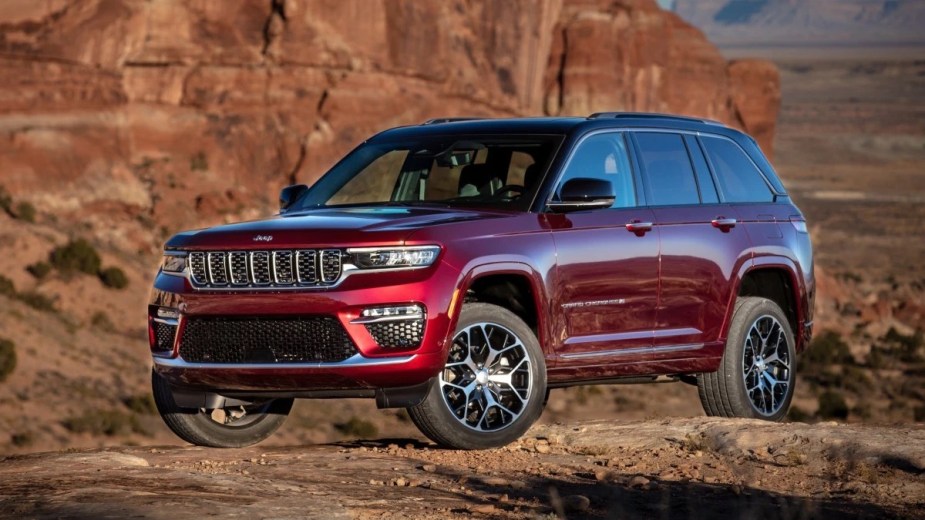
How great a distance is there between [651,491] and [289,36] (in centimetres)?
4792

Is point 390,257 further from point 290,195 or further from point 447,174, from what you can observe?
point 290,195

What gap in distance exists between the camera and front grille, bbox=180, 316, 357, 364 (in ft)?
24.3

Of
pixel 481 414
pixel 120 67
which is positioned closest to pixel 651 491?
pixel 481 414

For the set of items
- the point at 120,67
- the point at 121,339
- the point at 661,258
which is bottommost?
the point at 121,339

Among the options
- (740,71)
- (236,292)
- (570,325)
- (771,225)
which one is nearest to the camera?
(236,292)

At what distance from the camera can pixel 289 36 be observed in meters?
53.7

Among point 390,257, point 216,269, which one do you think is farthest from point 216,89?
point 390,257

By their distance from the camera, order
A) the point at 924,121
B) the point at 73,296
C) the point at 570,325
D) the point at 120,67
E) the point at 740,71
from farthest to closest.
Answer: the point at 924,121
the point at 740,71
the point at 120,67
the point at 73,296
the point at 570,325

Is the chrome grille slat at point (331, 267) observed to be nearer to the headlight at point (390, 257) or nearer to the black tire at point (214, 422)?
the headlight at point (390, 257)

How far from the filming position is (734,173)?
33.0ft

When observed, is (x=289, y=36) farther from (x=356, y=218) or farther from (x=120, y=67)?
(x=356, y=218)

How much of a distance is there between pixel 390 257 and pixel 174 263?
1.33 meters

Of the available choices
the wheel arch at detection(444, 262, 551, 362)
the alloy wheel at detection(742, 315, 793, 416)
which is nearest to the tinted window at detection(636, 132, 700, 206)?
the alloy wheel at detection(742, 315, 793, 416)

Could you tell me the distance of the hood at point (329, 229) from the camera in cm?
746
